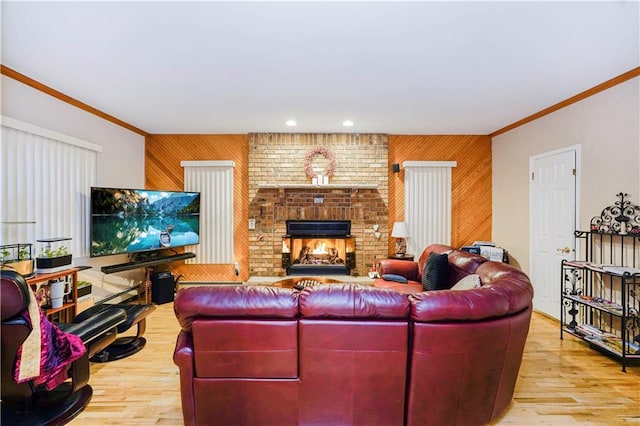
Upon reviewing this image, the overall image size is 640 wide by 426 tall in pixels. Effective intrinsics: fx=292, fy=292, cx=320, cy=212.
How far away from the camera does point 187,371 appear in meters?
1.70

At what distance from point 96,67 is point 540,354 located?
16.7ft

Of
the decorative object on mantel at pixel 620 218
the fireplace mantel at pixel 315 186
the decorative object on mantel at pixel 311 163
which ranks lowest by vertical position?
the decorative object on mantel at pixel 620 218

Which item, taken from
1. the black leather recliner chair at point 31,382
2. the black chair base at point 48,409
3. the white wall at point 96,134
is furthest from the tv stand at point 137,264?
the black chair base at point 48,409

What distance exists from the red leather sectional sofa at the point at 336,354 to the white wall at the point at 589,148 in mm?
2474

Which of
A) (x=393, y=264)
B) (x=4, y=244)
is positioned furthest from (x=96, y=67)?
(x=393, y=264)

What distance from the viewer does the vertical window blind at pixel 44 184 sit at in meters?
2.86

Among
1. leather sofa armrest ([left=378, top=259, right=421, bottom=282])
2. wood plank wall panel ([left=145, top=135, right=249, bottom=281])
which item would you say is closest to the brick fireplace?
wood plank wall panel ([left=145, top=135, right=249, bottom=281])

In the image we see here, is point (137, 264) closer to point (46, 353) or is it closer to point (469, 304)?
point (46, 353)

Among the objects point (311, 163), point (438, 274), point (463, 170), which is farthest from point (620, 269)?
point (311, 163)

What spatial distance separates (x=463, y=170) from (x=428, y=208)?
92 cm

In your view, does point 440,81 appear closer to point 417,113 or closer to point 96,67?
point 417,113

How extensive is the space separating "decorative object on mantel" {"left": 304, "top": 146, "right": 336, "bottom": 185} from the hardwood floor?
10.5 ft

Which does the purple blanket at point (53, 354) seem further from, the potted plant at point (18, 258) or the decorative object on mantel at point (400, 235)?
the decorative object on mantel at point (400, 235)

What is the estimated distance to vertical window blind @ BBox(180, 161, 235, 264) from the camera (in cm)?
519
